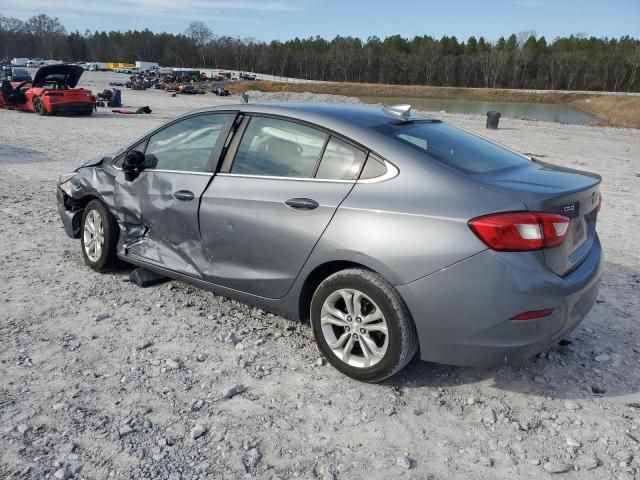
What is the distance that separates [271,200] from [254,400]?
51.2 inches

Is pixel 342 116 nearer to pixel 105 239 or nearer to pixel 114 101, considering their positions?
pixel 105 239

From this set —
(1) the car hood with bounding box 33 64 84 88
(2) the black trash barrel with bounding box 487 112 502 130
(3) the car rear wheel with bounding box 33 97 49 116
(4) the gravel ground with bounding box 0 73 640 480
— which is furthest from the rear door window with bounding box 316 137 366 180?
(3) the car rear wheel with bounding box 33 97 49 116

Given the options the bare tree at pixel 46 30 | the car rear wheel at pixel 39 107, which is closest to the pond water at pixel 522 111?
the car rear wheel at pixel 39 107

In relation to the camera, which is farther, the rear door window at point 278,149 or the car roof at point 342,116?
the rear door window at point 278,149

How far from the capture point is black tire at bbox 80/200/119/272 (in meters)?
4.90

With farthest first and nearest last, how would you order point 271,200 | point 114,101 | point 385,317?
point 114,101
point 271,200
point 385,317

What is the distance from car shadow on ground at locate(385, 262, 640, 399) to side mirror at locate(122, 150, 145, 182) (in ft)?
9.09

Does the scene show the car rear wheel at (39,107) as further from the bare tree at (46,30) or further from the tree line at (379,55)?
the bare tree at (46,30)

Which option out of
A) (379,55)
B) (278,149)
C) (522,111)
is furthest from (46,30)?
(278,149)

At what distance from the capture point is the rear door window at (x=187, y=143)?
4191 millimetres

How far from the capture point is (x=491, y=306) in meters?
2.90

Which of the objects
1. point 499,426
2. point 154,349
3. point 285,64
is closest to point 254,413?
point 154,349

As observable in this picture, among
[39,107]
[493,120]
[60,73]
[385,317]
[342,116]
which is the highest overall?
[60,73]

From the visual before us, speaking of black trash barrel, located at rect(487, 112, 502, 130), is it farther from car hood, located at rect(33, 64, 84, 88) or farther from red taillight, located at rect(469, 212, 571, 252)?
red taillight, located at rect(469, 212, 571, 252)
